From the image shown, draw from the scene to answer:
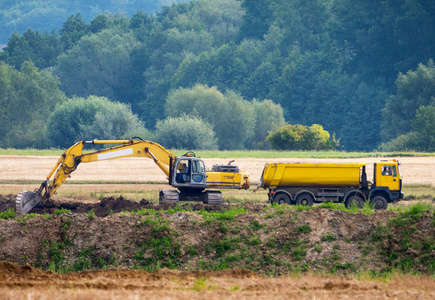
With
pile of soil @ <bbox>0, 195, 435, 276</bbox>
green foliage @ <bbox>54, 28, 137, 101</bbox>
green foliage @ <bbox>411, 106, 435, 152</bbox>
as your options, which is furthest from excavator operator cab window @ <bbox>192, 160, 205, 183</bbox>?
green foliage @ <bbox>54, 28, 137, 101</bbox>

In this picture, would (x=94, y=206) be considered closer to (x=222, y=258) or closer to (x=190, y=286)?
(x=222, y=258)

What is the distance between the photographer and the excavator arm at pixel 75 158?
89.8ft

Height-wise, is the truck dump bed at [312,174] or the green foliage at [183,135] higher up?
the green foliage at [183,135]

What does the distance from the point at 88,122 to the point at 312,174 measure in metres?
60.3

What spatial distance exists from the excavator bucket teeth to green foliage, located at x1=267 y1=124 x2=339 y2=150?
4813cm

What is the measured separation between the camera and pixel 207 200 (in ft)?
96.3

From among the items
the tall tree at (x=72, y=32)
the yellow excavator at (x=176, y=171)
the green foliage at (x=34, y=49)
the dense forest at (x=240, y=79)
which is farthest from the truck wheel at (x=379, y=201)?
the tall tree at (x=72, y=32)

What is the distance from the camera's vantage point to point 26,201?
2722cm

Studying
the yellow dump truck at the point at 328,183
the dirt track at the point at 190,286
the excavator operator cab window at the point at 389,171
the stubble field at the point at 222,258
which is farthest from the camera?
the excavator operator cab window at the point at 389,171

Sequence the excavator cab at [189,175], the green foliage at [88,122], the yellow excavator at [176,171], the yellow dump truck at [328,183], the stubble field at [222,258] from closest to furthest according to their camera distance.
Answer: the stubble field at [222,258] < the yellow excavator at [176,171] < the excavator cab at [189,175] < the yellow dump truck at [328,183] < the green foliage at [88,122]

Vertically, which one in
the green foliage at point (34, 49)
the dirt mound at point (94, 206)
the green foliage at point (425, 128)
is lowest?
the dirt mound at point (94, 206)

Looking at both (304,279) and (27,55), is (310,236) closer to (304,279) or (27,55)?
(304,279)

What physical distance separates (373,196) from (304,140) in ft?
145

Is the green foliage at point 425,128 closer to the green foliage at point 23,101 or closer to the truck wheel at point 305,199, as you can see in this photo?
the green foliage at point 23,101
